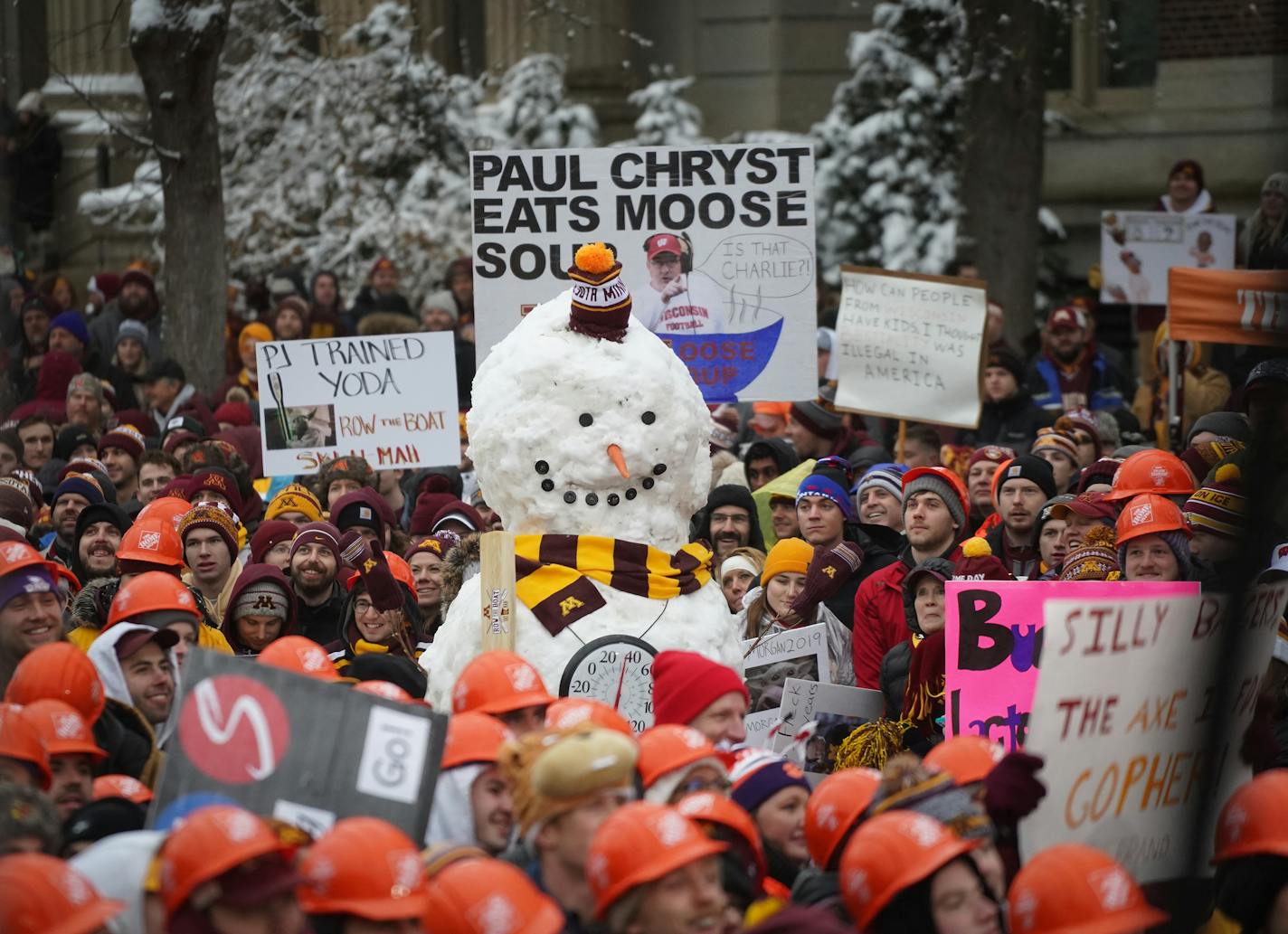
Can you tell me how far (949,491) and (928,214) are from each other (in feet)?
32.8

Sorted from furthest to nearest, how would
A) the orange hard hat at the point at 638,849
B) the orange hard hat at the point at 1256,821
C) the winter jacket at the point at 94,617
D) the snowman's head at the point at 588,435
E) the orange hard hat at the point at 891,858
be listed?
the winter jacket at the point at 94,617, the snowman's head at the point at 588,435, the orange hard hat at the point at 1256,821, the orange hard hat at the point at 891,858, the orange hard hat at the point at 638,849

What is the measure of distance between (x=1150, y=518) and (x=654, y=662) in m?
1.95

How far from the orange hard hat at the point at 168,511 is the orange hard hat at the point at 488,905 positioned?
4.02 meters

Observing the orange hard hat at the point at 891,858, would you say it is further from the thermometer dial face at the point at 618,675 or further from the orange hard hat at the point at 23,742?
the thermometer dial face at the point at 618,675

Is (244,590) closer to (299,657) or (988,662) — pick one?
(299,657)

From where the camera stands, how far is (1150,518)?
745 cm

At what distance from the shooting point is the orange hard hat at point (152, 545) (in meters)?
8.09

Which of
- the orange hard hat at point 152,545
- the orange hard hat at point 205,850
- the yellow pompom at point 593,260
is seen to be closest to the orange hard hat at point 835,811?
the orange hard hat at point 205,850

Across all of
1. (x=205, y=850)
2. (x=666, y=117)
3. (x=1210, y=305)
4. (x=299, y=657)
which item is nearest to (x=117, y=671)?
(x=299, y=657)

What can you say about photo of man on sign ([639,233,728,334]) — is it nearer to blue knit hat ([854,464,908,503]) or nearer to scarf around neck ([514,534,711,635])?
blue knit hat ([854,464,908,503])

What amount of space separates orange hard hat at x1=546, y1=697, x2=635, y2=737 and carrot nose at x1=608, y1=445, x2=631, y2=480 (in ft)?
4.96

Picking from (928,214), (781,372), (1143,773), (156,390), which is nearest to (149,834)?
(1143,773)

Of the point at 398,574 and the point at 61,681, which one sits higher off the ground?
the point at 61,681

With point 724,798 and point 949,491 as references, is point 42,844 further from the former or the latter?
point 949,491
